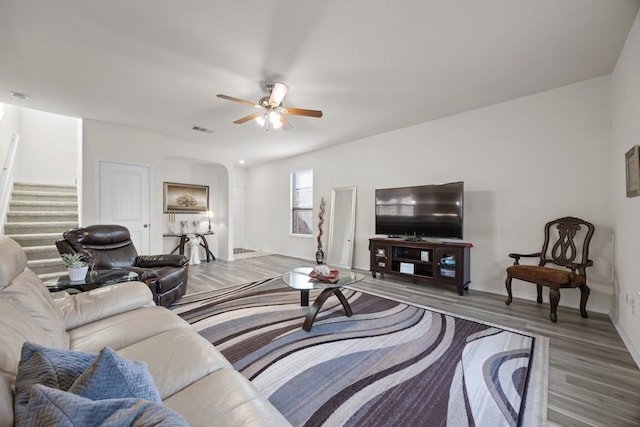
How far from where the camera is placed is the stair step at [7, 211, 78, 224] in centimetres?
414

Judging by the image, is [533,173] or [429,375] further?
[533,173]

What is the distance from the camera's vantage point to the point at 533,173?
3324 millimetres

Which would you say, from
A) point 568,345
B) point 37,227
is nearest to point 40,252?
point 37,227

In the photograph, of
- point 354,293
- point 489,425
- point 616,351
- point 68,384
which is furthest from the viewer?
point 354,293

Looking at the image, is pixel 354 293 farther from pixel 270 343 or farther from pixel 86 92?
pixel 86 92

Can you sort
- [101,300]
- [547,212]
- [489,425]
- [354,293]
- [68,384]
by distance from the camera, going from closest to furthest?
[68,384], [489,425], [101,300], [547,212], [354,293]

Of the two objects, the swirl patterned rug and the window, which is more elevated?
the window

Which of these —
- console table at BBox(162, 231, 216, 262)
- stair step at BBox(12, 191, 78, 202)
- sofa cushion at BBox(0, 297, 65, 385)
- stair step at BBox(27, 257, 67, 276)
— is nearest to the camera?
sofa cushion at BBox(0, 297, 65, 385)

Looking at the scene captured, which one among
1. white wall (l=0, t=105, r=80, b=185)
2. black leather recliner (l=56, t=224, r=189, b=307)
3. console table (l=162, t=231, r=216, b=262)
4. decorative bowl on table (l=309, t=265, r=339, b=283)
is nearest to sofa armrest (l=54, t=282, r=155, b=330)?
black leather recliner (l=56, t=224, r=189, b=307)

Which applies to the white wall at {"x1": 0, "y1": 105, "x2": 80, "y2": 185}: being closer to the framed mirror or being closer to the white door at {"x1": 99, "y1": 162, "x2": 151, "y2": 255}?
the white door at {"x1": 99, "y1": 162, "x2": 151, "y2": 255}

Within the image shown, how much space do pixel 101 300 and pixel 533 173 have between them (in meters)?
4.65

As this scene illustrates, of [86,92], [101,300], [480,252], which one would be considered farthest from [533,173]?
[86,92]

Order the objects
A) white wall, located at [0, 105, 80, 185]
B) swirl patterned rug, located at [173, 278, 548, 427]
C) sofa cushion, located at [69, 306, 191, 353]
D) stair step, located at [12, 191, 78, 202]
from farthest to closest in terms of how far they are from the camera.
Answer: white wall, located at [0, 105, 80, 185]
stair step, located at [12, 191, 78, 202]
swirl patterned rug, located at [173, 278, 548, 427]
sofa cushion, located at [69, 306, 191, 353]

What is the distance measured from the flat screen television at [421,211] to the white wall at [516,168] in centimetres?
34
